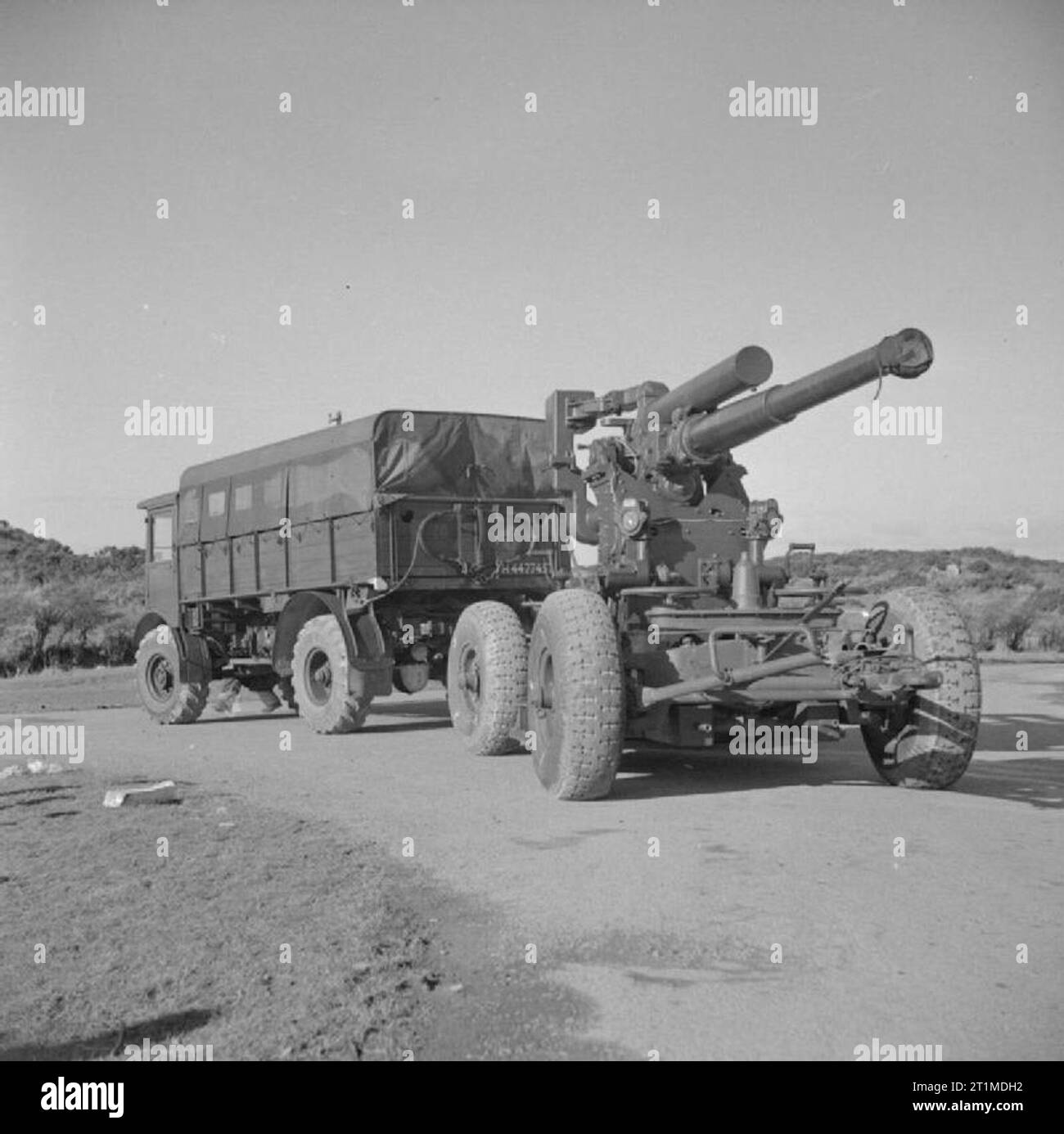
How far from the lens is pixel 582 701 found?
324 inches

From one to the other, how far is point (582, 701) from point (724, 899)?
263 centimetres

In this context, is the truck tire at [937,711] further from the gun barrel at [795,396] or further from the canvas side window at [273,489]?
the canvas side window at [273,489]

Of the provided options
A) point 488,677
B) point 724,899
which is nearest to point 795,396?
point 724,899

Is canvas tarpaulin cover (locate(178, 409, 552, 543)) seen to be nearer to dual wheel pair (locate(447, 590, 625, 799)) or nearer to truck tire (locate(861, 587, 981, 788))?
dual wheel pair (locate(447, 590, 625, 799))

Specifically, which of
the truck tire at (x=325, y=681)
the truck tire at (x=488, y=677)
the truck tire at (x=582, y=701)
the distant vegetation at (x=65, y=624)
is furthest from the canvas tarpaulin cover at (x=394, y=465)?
the distant vegetation at (x=65, y=624)

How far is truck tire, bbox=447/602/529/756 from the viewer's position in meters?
11.1

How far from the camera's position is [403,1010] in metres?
4.37

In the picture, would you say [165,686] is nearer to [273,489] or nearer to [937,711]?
[273,489]

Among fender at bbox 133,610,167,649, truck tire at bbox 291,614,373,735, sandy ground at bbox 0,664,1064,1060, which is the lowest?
sandy ground at bbox 0,664,1064,1060

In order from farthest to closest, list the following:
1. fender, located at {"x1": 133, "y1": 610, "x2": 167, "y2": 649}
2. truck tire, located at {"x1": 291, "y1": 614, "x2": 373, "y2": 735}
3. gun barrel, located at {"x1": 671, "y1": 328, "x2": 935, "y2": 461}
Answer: fender, located at {"x1": 133, "y1": 610, "x2": 167, "y2": 649} < truck tire, located at {"x1": 291, "y1": 614, "x2": 373, "y2": 735} < gun barrel, located at {"x1": 671, "y1": 328, "x2": 935, "y2": 461}

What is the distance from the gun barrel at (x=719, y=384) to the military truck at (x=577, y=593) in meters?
0.02

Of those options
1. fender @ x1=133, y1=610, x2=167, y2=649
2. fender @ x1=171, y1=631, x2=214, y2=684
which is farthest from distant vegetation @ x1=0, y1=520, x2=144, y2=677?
fender @ x1=171, y1=631, x2=214, y2=684

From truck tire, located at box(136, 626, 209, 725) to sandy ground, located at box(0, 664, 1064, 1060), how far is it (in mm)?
6000
